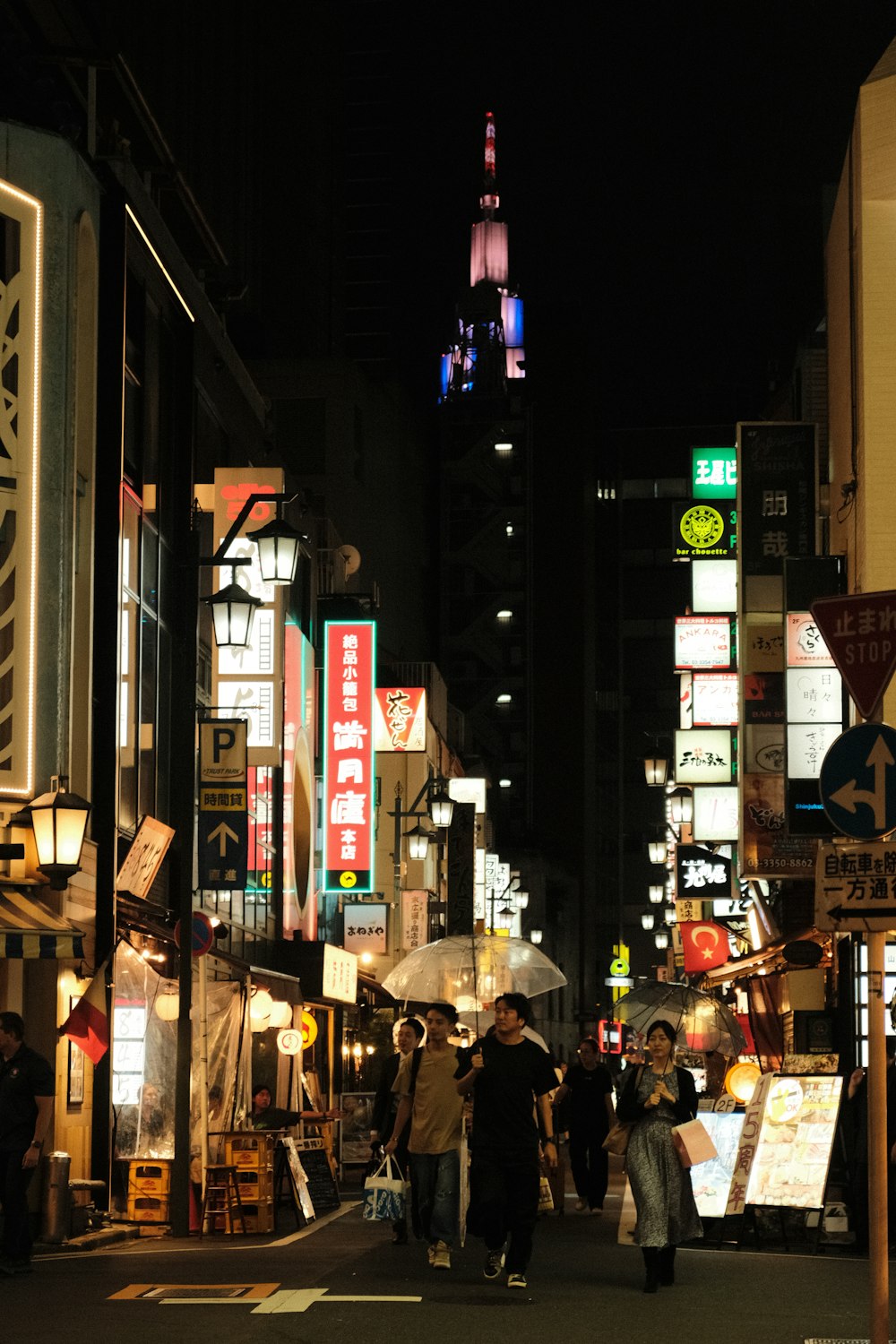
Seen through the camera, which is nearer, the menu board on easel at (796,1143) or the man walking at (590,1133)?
the menu board on easel at (796,1143)

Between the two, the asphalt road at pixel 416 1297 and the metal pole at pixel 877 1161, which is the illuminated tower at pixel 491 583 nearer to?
the asphalt road at pixel 416 1297

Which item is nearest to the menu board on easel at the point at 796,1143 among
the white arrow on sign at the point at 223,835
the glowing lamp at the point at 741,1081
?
the glowing lamp at the point at 741,1081

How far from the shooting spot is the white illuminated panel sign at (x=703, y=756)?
38594 mm

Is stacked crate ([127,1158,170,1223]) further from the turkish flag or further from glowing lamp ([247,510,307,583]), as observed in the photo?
the turkish flag

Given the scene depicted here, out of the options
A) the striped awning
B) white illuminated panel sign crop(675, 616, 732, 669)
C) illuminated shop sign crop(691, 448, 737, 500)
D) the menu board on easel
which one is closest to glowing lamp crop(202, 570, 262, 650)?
the striped awning

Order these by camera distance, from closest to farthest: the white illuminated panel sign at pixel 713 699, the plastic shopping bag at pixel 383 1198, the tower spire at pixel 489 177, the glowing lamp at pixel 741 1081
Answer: the plastic shopping bag at pixel 383 1198
the glowing lamp at pixel 741 1081
the white illuminated panel sign at pixel 713 699
the tower spire at pixel 489 177

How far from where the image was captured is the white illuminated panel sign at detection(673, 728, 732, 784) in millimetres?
38594

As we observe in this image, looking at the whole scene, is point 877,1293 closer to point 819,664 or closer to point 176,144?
point 819,664

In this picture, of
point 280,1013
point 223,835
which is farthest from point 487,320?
point 223,835

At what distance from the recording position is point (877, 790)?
8.37 m

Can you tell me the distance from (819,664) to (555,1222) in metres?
9.63

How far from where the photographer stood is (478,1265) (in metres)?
14.0

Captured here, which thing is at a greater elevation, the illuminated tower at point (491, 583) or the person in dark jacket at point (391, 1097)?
the illuminated tower at point (491, 583)

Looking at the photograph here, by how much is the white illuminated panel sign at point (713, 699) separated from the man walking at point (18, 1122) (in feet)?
86.4
